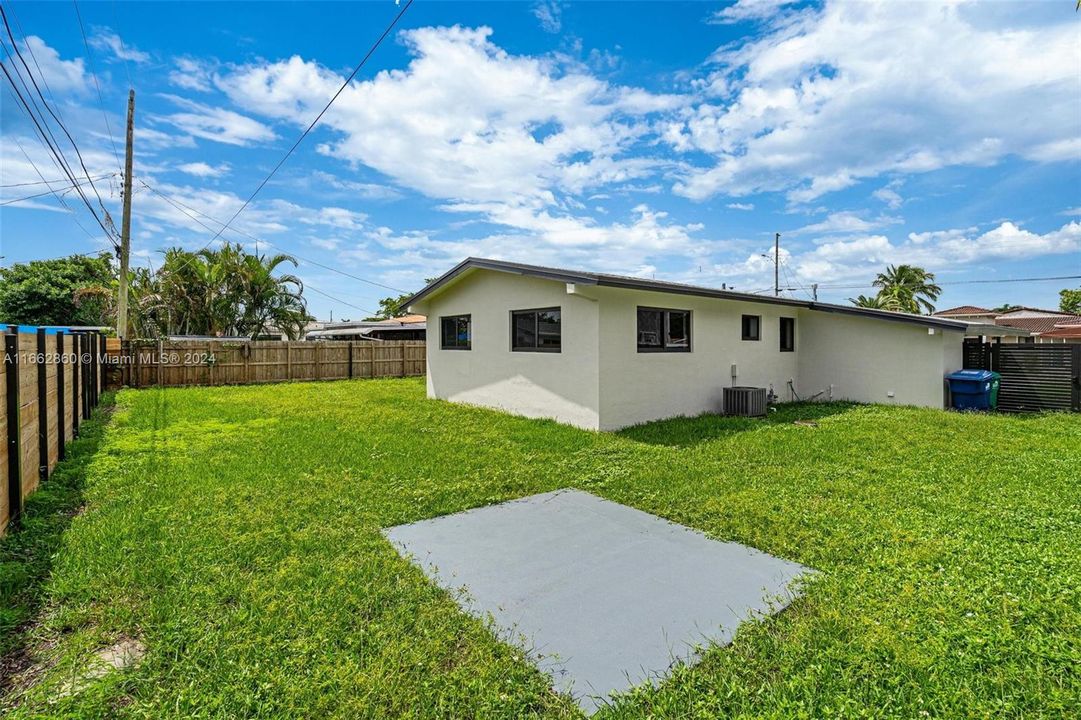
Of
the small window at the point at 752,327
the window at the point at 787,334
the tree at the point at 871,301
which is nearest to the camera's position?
the small window at the point at 752,327

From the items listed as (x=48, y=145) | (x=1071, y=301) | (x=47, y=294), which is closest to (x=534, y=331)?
(x=48, y=145)

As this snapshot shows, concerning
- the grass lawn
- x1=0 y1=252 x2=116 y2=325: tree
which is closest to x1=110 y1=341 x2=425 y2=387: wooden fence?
the grass lawn

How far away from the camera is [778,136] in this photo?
11.3 meters

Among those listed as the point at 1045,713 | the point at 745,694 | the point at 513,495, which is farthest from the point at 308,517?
the point at 1045,713

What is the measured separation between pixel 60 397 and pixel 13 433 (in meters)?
2.48

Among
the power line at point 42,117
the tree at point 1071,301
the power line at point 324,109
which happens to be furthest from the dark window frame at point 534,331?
the tree at point 1071,301

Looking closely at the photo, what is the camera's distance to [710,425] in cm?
838

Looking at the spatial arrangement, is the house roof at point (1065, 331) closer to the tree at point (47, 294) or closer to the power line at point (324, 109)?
the power line at point (324, 109)

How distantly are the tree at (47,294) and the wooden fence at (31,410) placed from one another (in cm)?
3072

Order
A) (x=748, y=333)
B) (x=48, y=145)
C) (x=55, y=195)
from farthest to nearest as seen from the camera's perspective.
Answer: (x=55, y=195) < (x=748, y=333) < (x=48, y=145)

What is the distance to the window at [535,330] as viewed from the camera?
884 cm

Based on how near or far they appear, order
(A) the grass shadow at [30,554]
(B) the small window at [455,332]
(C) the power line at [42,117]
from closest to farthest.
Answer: (A) the grass shadow at [30,554] < (C) the power line at [42,117] < (B) the small window at [455,332]

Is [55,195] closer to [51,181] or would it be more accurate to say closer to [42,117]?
[51,181]

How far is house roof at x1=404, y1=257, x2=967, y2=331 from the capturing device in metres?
7.66
